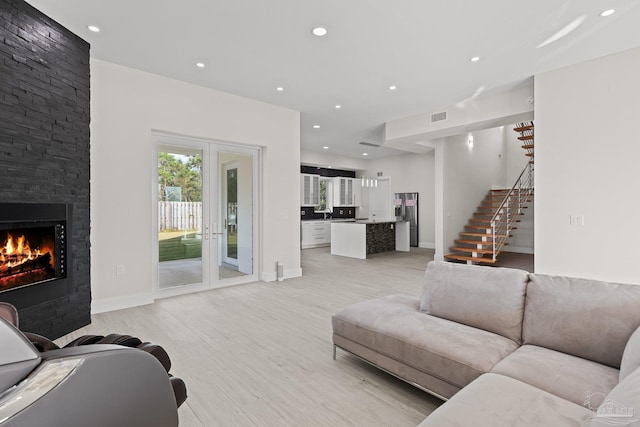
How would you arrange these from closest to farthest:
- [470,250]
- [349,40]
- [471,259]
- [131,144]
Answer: [349,40] < [131,144] < [471,259] < [470,250]

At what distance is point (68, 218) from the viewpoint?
341cm

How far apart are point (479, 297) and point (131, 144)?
14.4 ft

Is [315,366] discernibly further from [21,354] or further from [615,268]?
[615,268]

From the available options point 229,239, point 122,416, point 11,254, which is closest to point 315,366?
point 122,416

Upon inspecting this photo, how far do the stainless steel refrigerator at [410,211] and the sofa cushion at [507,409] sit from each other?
30.9ft

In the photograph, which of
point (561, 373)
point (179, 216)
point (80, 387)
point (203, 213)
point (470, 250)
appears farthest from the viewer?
point (470, 250)

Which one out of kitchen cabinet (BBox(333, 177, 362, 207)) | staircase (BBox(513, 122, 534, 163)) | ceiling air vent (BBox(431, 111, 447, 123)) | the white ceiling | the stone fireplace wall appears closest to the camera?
the stone fireplace wall

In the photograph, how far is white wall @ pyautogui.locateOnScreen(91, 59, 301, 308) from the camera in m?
4.02

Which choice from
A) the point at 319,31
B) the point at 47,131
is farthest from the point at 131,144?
the point at 319,31

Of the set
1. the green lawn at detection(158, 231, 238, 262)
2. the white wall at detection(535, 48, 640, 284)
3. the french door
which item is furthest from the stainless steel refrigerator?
the green lawn at detection(158, 231, 238, 262)

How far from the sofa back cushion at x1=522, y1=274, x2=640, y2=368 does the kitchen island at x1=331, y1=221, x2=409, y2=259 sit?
630 centimetres

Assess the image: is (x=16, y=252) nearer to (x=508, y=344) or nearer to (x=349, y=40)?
(x=349, y=40)

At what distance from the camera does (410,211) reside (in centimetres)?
1084

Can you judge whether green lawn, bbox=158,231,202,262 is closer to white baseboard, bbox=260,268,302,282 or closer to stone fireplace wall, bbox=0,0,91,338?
stone fireplace wall, bbox=0,0,91,338
